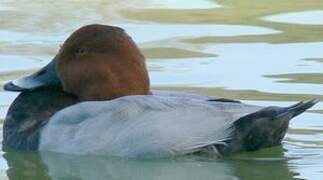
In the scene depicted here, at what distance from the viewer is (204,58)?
1112 centimetres

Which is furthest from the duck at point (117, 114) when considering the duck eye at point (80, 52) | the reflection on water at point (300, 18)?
the reflection on water at point (300, 18)

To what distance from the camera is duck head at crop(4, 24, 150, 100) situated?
8.84 metres

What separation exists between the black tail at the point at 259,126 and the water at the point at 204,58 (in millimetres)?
87

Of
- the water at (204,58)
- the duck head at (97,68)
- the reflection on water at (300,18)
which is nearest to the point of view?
the water at (204,58)

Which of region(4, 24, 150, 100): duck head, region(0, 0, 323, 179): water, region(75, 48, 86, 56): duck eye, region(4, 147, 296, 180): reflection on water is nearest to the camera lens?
region(4, 147, 296, 180): reflection on water

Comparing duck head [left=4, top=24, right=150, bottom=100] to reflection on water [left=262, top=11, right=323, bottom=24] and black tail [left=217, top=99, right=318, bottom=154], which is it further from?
reflection on water [left=262, top=11, right=323, bottom=24]

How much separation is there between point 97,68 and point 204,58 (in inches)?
90.4

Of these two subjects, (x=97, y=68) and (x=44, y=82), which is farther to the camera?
(x=44, y=82)

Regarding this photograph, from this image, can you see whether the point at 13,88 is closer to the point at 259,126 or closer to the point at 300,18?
the point at 259,126

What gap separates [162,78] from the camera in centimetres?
1052

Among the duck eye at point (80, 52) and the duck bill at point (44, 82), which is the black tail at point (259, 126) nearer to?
the duck eye at point (80, 52)

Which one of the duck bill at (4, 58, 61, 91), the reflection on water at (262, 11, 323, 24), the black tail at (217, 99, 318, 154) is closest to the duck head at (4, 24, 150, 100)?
the duck bill at (4, 58, 61, 91)

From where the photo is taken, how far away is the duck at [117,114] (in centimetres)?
846

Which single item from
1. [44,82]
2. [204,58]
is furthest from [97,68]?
[204,58]
